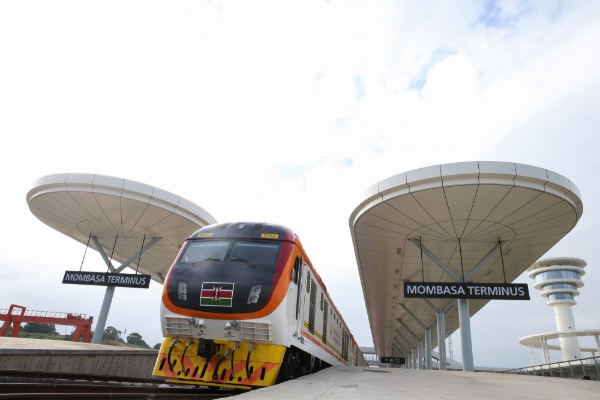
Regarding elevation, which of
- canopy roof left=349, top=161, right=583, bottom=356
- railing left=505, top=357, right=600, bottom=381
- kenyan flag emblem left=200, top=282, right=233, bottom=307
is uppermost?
canopy roof left=349, top=161, right=583, bottom=356

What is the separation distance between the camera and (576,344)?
181 feet

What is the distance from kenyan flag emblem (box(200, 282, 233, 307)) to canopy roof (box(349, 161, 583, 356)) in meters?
9.03

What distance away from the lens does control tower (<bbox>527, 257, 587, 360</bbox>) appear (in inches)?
2110

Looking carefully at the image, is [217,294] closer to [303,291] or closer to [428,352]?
[303,291]

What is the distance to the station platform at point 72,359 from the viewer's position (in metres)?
9.83

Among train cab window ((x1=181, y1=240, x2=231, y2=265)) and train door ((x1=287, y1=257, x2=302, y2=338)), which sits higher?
train cab window ((x1=181, y1=240, x2=231, y2=265))

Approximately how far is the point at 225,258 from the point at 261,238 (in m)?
0.88

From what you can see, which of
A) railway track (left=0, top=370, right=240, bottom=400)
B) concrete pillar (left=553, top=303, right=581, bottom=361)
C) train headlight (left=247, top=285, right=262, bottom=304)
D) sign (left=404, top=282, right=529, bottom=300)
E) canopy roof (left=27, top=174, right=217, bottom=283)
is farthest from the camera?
concrete pillar (left=553, top=303, right=581, bottom=361)

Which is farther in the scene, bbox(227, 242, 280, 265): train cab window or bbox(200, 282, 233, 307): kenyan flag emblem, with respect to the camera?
bbox(227, 242, 280, 265): train cab window

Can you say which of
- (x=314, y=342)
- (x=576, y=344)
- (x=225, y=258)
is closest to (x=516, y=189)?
(x=314, y=342)

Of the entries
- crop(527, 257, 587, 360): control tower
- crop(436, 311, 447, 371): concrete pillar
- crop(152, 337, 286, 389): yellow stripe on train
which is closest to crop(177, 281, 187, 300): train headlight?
crop(152, 337, 286, 389): yellow stripe on train

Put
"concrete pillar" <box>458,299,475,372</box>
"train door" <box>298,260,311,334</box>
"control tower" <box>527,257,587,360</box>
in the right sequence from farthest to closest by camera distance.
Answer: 1. "control tower" <box>527,257,587,360</box>
2. "concrete pillar" <box>458,299,475,372</box>
3. "train door" <box>298,260,311,334</box>

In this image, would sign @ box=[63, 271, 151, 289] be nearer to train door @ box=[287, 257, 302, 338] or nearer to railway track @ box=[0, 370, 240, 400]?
railway track @ box=[0, 370, 240, 400]

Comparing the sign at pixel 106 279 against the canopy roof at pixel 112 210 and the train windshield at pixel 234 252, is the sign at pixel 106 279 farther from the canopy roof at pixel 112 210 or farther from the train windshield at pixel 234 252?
the train windshield at pixel 234 252
